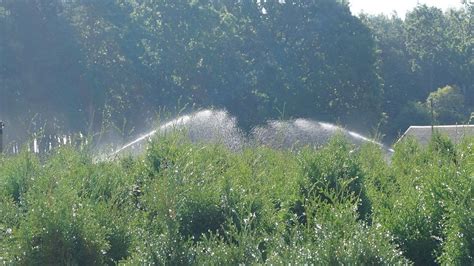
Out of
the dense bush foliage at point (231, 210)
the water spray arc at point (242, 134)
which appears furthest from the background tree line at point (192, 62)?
the dense bush foliage at point (231, 210)

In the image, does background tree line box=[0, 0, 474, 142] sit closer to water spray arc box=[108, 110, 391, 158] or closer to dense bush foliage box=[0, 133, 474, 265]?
water spray arc box=[108, 110, 391, 158]

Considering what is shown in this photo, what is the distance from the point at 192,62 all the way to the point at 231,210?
2954 centimetres

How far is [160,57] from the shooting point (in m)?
37.5

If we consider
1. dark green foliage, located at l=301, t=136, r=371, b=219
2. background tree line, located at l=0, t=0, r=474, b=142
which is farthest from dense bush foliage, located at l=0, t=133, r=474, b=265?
background tree line, located at l=0, t=0, r=474, b=142

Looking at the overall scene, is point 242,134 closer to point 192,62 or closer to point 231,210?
point 231,210

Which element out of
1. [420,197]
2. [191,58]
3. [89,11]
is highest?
[89,11]

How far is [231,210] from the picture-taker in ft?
25.2

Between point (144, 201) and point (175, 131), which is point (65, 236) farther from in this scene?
point (175, 131)

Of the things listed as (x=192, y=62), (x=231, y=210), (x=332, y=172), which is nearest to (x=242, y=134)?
(x=332, y=172)

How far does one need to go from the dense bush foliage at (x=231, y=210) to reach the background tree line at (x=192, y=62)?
23738mm

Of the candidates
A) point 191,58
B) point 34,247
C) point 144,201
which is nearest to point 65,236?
point 34,247

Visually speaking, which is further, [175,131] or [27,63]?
[27,63]

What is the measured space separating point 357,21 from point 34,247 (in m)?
31.8

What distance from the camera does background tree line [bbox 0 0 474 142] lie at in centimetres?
3438
